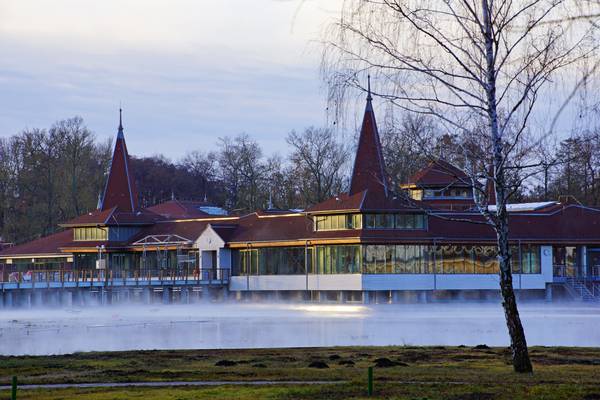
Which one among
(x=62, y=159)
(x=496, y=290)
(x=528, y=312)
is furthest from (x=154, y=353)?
(x=62, y=159)

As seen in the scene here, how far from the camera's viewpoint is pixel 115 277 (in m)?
74.3

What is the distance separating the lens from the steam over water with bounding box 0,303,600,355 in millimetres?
37719

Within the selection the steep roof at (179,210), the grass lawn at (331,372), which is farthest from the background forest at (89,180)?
the grass lawn at (331,372)

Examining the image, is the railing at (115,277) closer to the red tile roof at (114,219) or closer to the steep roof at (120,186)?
the red tile roof at (114,219)

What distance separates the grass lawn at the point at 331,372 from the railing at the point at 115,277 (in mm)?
39030

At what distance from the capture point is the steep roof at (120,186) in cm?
8150

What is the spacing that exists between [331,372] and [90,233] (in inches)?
2250

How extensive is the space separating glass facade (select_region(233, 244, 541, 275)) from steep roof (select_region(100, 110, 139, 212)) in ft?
50.0

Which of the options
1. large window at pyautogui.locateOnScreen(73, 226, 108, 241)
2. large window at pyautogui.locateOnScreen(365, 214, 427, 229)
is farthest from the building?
large window at pyautogui.locateOnScreen(73, 226, 108, 241)

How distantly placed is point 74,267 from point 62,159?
76.1 feet

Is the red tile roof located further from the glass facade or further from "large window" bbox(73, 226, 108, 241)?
the glass facade

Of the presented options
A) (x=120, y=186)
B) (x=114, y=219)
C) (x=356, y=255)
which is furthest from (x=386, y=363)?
(x=120, y=186)

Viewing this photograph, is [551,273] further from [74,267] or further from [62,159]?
[62,159]

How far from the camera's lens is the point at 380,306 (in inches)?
2489
